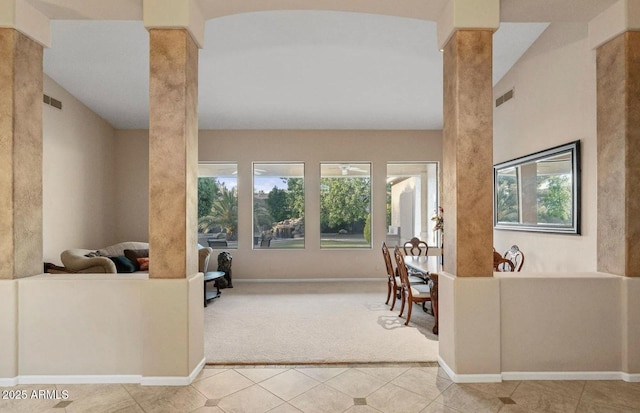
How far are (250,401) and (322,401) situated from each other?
1.72ft

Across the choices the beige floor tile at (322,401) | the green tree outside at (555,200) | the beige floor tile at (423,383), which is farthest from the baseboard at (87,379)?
the green tree outside at (555,200)

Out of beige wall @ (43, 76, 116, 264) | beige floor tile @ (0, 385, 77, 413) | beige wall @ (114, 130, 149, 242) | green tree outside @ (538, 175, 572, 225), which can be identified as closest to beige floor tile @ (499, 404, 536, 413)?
green tree outside @ (538, 175, 572, 225)

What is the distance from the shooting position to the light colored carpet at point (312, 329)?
3.33 metres

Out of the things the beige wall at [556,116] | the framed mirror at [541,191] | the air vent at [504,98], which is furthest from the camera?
the air vent at [504,98]

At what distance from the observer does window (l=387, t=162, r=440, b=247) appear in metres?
7.32

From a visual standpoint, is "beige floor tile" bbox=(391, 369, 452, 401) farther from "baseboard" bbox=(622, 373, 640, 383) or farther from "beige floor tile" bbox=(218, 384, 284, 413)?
"baseboard" bbox=(622, 373, 640, 383)

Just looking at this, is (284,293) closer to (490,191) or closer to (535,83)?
(490,191)

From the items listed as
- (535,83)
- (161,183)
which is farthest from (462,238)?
(535,83)

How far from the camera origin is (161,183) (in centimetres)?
275

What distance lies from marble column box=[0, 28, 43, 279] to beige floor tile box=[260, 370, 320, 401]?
2231mm

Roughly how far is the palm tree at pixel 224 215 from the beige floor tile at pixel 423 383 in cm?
510

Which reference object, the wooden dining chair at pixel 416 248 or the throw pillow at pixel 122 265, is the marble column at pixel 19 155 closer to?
Result: the throw pillow at pixel 122 265

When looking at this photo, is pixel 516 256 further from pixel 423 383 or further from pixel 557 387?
pixel 423 383

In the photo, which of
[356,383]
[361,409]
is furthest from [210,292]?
[361,409]
